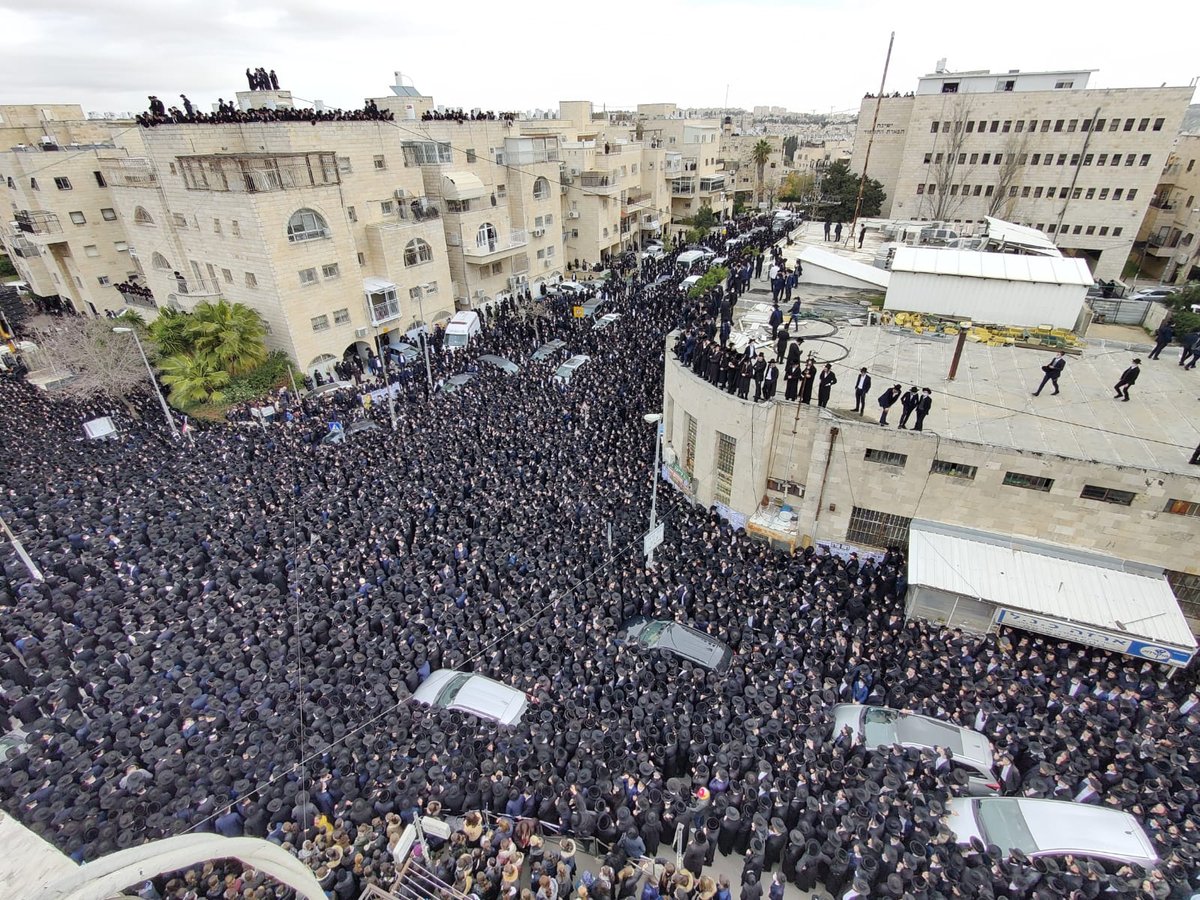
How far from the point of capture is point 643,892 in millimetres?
7371

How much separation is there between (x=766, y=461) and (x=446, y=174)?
23.0 m

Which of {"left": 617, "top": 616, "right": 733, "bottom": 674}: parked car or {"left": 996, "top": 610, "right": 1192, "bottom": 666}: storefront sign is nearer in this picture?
{"left": 996, "top": 610, "right": 1192, "bottom": 666}: storefront sign

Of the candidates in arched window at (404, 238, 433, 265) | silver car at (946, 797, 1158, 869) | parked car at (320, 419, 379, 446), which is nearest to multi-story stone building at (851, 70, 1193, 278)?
arched window at (404, 238, 433, 265)

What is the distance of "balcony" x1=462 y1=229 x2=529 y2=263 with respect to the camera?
98.3 feet

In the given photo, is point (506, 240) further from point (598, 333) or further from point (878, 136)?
point (878, 136)

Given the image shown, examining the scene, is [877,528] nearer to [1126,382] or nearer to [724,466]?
[724,466]

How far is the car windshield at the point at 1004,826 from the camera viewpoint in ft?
25.3

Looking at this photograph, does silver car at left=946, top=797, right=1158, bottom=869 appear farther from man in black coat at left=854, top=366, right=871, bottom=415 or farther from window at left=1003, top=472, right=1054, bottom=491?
man in black coat at left=854, top=366, right=871, bottom=415

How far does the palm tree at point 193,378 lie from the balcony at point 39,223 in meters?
15.4

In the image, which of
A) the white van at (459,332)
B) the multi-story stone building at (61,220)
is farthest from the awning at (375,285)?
the multi-story stone building at (61,220)

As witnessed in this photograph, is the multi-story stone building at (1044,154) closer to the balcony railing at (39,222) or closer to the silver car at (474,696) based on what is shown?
the silver car at (474,696)

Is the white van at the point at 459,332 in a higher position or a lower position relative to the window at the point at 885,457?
lower

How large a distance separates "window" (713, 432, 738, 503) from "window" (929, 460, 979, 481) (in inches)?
173

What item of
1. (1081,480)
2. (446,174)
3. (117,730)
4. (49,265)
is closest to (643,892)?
(117,730)
